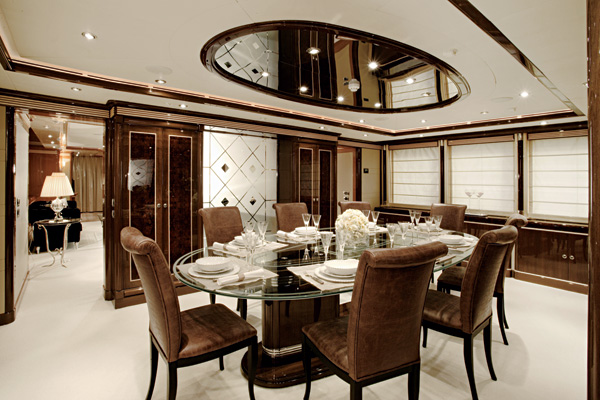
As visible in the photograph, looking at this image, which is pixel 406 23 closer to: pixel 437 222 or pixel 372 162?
pixel 437 222

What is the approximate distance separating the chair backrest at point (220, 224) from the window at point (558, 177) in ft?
14.2

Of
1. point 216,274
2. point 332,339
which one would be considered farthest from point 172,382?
point 332,339

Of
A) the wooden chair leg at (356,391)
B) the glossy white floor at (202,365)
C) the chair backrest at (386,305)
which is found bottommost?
the glossy white floor at (202,365)

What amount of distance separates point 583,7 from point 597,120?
59.7 inches

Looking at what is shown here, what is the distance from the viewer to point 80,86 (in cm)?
273

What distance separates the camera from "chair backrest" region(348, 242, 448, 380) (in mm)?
1240

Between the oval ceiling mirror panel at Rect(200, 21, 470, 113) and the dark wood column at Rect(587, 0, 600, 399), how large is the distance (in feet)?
5.07

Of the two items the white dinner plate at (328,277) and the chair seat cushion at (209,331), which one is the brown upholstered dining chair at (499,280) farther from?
the chair seat cushion at (209,331)

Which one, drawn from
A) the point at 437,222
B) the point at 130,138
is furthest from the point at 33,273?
the point at 437,222

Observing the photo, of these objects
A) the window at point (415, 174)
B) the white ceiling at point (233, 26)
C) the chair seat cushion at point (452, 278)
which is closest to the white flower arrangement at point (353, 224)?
the chair seat cushion at point (452, 278)

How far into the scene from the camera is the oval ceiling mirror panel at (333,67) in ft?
6.75

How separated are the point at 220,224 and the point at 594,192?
2682 millimetres

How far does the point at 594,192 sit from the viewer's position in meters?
0.51

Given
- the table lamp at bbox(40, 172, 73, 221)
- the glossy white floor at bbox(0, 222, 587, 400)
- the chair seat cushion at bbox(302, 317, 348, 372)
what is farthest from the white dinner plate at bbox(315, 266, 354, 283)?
the table lamp at bbox(40, 172, 73, 221)
